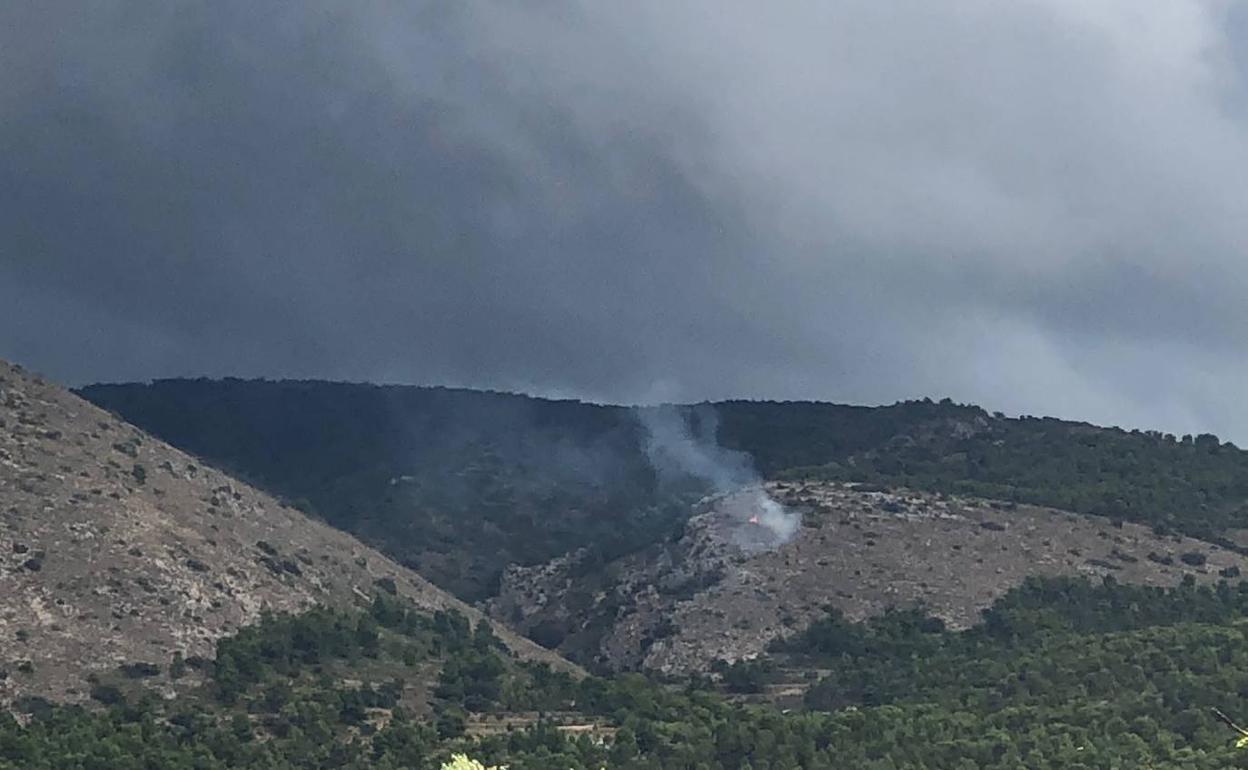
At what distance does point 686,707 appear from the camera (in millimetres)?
126875

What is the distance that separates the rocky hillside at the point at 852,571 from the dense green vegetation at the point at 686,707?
10.5m

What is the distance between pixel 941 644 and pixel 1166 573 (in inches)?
1167

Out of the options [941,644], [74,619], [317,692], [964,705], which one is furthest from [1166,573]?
[74,619]

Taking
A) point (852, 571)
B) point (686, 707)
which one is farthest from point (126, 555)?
point (852, 571)

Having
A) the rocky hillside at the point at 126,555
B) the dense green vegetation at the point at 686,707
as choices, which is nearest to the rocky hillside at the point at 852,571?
the dense green vegetation at the point at 686,707

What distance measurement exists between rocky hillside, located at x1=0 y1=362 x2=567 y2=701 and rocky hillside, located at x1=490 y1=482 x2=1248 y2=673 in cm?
1816

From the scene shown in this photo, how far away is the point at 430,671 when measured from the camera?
469ft

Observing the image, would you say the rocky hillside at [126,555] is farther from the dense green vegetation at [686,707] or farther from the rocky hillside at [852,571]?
the rocky hillside at [852,571]

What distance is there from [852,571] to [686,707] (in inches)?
2370

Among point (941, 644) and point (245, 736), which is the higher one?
point (941, 644)

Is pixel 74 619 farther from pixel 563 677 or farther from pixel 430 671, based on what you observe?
pixel 563 677

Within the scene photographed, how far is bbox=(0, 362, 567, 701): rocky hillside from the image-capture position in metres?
125

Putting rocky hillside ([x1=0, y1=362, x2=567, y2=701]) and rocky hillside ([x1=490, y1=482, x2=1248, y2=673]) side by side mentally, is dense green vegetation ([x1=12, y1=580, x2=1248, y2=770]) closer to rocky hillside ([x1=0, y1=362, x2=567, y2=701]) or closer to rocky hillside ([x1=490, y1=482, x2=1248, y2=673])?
rocky hillside ([x1=0, y1=362, x2=567, y2=701])

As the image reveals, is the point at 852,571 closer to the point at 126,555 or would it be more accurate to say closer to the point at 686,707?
the point at 686,707
